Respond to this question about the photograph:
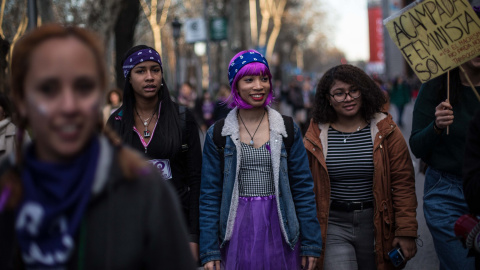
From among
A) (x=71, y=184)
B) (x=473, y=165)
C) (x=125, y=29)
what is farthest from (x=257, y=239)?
(x=125, y=29)

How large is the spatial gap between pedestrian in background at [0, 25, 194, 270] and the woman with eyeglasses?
7.76ft

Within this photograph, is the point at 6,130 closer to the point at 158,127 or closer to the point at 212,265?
the point at 158,127

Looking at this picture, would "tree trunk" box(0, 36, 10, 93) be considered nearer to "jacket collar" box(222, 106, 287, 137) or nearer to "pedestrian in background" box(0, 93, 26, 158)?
"pedestrian in background" box(0, 93, 26, 158)

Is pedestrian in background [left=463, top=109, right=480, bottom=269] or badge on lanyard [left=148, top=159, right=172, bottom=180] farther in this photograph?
badge on lanyard [left=148, top=159, right=172, bottom=180]

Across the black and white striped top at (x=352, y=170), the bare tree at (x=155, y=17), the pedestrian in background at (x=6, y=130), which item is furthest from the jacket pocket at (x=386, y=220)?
the bare tree at (x=155, y=17)

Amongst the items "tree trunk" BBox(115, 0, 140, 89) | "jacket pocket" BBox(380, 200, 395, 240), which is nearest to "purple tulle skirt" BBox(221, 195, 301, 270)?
"jacket pocket" BBox(380, 200, 395, 240)

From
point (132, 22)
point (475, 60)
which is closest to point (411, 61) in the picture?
point (475, 60)

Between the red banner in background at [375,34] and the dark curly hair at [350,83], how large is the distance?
137193 millimetres

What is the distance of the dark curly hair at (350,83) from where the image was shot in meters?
4.02

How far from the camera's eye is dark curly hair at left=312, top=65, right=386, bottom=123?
158 inches

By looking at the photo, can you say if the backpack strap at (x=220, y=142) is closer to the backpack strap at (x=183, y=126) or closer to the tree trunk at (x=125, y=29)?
the backpack strap at (x=183, y=126)

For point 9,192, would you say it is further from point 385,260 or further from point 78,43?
point 385,260

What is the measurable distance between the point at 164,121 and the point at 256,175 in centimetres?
75

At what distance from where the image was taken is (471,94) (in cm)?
369
